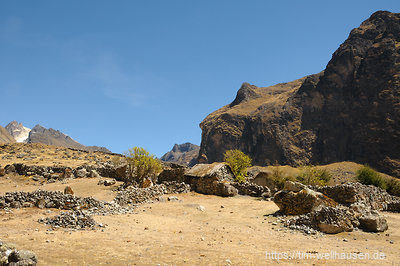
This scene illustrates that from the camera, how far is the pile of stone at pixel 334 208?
12109mm

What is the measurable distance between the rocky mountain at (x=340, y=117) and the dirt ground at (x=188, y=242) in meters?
78.4

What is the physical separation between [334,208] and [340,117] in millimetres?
98757

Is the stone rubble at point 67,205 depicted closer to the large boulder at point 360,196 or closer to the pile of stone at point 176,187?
the pile of stone at point 176,187

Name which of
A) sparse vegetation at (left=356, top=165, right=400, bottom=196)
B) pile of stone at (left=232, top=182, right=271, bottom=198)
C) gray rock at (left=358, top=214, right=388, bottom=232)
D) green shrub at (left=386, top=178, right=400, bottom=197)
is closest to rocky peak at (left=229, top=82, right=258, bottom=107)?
sparse vegetation at (left=356, top=165, right=400, bottom=196)

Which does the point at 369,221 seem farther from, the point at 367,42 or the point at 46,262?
the point at 367,42

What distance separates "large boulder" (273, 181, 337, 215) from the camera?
14.5 metres

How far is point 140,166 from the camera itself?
87.6ft

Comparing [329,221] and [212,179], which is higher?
[212,179]

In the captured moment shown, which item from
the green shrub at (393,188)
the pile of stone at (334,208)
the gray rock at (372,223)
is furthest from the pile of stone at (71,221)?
the green shrub at (393,188)

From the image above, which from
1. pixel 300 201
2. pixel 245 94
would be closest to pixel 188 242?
pixel 300 201

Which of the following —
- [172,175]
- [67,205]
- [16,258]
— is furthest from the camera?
[172,175]

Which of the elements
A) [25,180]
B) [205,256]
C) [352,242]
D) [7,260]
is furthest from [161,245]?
[25,180]

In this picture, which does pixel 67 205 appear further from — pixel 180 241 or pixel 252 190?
pixel 252 190

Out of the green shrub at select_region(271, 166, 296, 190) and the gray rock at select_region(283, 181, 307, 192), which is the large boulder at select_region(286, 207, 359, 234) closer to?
the gray rock at select_region(283, 181, 307, 192)
